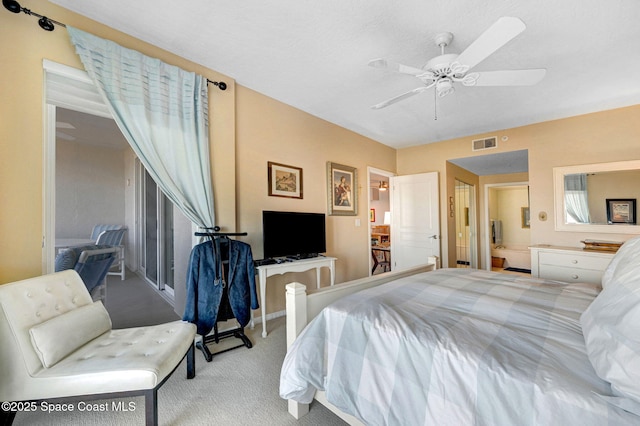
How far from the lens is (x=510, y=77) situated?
1.82 metres

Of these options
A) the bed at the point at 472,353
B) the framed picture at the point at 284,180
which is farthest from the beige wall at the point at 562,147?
the framed picture at the point at 284,180

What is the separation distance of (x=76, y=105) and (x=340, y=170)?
286 centimetres

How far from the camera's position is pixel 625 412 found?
708 mm

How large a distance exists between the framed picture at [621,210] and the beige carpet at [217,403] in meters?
4.02

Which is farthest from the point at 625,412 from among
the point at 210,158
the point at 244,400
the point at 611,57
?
the point at 611,57

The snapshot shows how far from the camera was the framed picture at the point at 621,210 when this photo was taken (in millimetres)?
3166

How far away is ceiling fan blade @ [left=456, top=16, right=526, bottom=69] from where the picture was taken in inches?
52.3

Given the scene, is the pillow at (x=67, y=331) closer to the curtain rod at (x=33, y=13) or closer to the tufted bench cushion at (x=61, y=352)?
the tufted bench cushion at (x=61, y=352)

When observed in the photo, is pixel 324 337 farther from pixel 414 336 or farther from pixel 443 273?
pixel 443 273

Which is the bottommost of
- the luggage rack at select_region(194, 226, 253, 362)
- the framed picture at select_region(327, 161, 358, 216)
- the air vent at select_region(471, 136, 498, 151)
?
the luggage rack at select_region(194, 226, 253, 362)

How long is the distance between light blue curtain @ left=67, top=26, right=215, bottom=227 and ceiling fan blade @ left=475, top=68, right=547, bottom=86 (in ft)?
7.33

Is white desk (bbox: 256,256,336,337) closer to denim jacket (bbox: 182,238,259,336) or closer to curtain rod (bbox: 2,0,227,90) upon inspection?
denim jacket (bbox: 182,238,259,336)

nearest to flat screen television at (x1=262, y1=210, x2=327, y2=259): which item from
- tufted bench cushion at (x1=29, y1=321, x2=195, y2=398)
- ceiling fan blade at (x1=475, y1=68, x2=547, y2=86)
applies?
tufted bench cushion at (x1=29, y1=321, x2=195, y2=398)

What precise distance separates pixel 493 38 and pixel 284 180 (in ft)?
7.52
